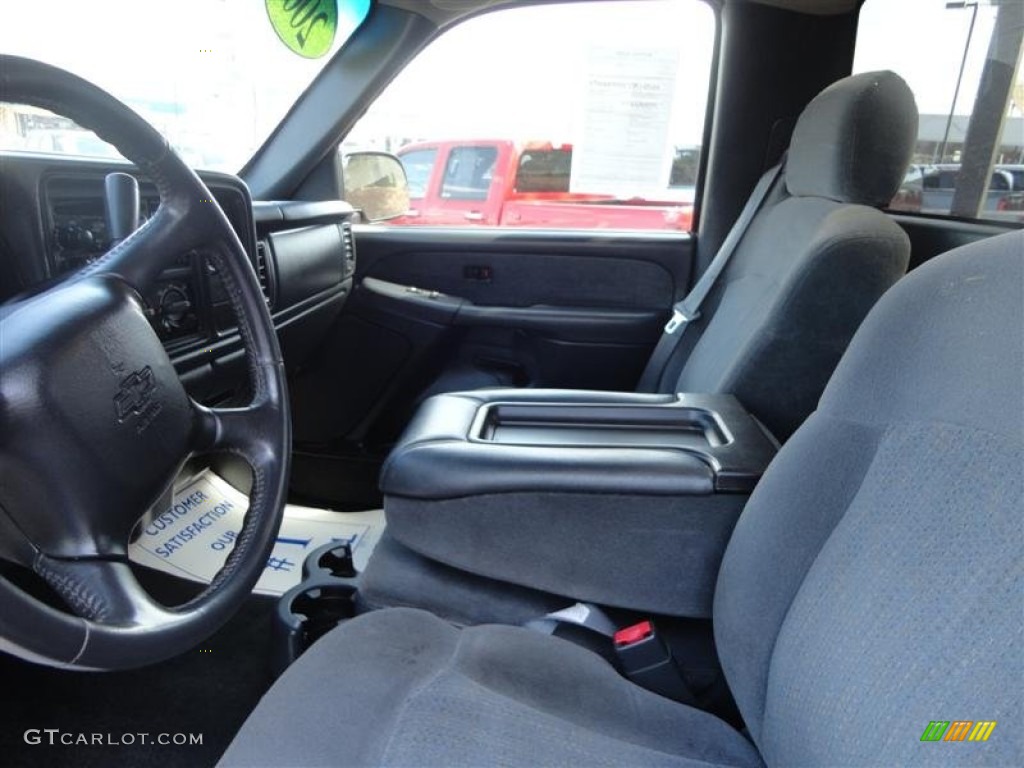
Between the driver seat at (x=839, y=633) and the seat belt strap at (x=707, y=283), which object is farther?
the seat belt strap at (x=707, y=283)

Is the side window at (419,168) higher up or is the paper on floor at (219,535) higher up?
the side window at (419,168)

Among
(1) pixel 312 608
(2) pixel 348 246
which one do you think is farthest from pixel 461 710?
(2) pixel 348 246

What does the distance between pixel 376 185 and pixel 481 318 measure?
0.54 m

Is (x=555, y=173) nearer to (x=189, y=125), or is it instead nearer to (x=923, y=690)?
(x=189, y=125)

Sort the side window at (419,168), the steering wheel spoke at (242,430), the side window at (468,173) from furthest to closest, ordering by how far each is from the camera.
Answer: the side window at (468,173) < the side window at (419,168) < the steering wheel spoke at (242,430)

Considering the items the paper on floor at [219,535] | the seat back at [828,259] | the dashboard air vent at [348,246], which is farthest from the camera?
the dashboard air vent at [348,246]

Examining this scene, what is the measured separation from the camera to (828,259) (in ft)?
3.84

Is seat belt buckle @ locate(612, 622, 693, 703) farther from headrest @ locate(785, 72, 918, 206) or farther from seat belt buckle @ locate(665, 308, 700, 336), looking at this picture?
seat belt buckle @ locate(665, 308, 700, 336)

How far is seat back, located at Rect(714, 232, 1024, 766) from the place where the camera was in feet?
1.73

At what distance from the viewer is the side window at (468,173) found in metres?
2.71

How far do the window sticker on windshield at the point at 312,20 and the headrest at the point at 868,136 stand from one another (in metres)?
1.14

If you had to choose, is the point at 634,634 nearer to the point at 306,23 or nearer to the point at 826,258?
the point at 826,258

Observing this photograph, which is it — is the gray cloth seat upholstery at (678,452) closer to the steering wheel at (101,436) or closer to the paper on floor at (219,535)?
the steering wheel at (101,436)

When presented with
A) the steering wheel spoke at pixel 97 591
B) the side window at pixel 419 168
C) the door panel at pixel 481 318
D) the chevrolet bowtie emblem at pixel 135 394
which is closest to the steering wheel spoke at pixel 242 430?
the chevrolet bowtie emblem at pixel 135 394
